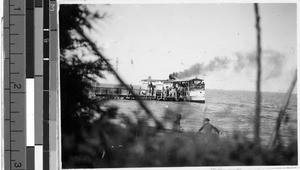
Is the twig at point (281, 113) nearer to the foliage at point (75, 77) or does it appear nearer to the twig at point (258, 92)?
the twig at point (258, 92)

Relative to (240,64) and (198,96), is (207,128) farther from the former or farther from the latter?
(240,64)

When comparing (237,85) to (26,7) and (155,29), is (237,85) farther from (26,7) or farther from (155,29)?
(26,7)

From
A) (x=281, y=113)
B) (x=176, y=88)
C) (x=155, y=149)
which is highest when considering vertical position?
(x=176, y=88)

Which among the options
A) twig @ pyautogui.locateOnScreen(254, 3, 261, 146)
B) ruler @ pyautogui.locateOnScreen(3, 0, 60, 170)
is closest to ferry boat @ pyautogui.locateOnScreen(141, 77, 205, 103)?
twig @ pyautogui.locateOnScreen(254, 3, 261, 146)

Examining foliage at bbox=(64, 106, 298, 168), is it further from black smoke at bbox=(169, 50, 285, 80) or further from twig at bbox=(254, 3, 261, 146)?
black smoke at bbox=(169, 50, 285, 80)

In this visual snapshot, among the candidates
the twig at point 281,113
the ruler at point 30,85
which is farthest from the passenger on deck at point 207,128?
the ruler at point 30,85

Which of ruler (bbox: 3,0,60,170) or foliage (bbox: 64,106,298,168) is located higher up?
ruler (bbox: 3,0,60,170)

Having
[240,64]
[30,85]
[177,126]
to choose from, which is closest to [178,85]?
[177,126]
